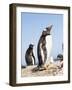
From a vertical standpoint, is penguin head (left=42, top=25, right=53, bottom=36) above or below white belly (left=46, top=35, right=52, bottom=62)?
above

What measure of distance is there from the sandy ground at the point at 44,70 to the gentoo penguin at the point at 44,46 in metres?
0.04

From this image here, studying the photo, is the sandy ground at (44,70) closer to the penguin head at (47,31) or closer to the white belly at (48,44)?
the white belly at (48,44)

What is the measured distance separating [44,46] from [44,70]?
0.17 metres

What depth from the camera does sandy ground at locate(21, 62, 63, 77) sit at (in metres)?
1.76

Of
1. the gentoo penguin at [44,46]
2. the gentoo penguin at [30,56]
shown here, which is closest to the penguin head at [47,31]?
the gentoo penguin at [44,46]

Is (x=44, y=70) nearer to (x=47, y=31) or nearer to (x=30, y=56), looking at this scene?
(x=30, y=56)

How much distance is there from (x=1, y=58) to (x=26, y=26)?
283 mm

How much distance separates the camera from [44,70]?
1.81m

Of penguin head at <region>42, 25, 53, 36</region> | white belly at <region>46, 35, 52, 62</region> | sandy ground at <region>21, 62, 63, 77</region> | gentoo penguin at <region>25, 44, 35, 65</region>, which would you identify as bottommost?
Result: sandy ground at <region>21, 62, 63, 77</region>

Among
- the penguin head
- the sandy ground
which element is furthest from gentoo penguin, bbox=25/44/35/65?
the penguin head

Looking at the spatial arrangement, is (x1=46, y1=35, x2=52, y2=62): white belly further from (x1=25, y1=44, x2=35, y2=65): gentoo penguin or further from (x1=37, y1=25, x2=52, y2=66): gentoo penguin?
(x1=25, y1=44, x2=35, y2=65): gentoo penguin

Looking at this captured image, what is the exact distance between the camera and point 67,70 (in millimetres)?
1889

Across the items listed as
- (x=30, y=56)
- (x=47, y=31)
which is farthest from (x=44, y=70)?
(x=47, y=31)

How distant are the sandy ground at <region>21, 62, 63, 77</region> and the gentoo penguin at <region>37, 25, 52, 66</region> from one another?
45mm
